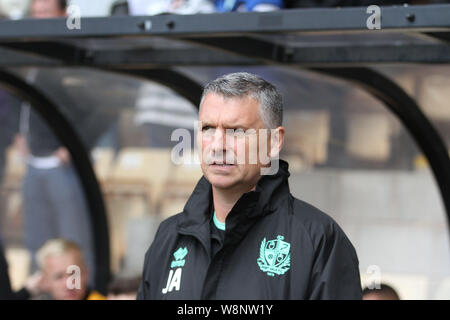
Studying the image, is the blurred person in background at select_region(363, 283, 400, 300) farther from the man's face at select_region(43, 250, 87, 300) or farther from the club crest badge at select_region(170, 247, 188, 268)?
the club crest badge at select_region(170, 247, 188, 268)

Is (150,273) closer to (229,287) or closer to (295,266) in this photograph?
(229,287)

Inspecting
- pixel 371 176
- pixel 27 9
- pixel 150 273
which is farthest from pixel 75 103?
pixel 150 273

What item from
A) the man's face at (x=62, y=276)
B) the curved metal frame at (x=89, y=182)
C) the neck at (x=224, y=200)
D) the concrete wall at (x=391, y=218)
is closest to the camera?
the neck at (x=224, y=200)

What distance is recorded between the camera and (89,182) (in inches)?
253

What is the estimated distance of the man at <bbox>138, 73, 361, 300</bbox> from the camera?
7.82 feet

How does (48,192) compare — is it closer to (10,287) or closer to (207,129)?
(10,287)

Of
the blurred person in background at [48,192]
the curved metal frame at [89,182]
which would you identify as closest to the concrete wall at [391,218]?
the curved metal frame at [89,182]

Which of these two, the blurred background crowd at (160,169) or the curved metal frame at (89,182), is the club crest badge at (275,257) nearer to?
the blurred background crowd at (160,169)

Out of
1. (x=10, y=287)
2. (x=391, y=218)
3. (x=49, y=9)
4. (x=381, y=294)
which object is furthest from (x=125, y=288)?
(x=391, y=218)

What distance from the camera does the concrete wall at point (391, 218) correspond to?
5902 millimetres

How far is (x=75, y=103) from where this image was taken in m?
6.30

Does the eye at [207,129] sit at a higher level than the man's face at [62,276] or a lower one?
higher

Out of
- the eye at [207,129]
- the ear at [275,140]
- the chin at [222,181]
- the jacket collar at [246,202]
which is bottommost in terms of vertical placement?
the jacket collar at [246,202]

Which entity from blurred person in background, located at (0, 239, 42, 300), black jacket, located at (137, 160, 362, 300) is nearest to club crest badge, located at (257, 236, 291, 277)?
black jacket, located at (137, 160, 362, 300)
